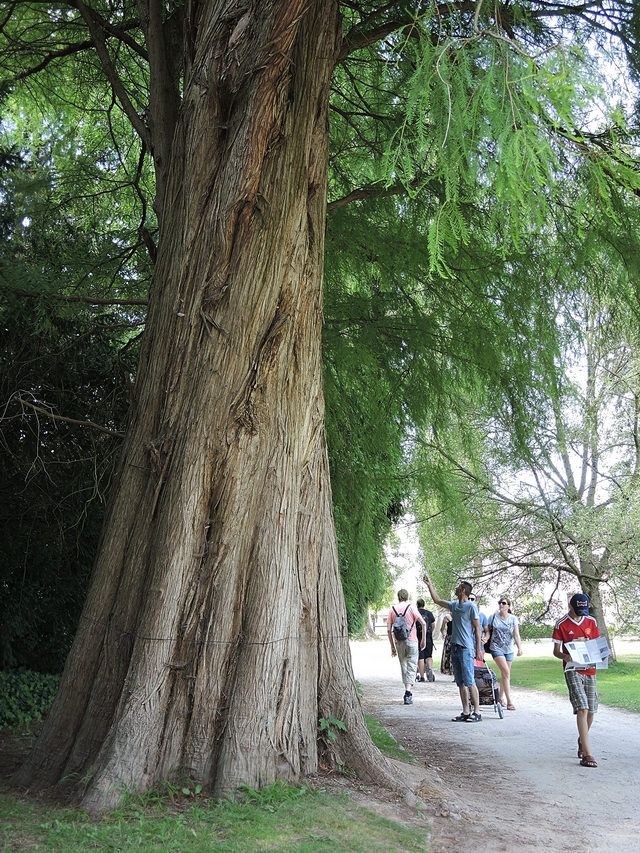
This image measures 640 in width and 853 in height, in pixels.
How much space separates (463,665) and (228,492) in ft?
19.0

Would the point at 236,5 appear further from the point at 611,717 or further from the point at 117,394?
the point at 611,717

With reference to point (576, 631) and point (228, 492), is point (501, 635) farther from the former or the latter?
point (228, 492)

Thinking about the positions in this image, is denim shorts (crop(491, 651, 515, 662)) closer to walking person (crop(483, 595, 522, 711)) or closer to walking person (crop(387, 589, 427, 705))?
walking person (crop(483, 595, 522, 711))

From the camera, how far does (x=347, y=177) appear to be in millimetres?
9656

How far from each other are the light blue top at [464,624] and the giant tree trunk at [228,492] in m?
4.33

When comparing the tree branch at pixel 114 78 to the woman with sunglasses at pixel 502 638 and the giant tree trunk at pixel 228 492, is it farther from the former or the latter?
the woman with sunglasses at pixel 502 638

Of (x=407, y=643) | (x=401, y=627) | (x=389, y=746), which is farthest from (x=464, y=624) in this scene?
(x=389, y=746)

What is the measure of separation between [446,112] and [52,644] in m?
8.25

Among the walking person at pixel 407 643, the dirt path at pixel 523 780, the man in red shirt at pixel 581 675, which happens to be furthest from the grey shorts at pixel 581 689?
the walking person at pixel 407 643

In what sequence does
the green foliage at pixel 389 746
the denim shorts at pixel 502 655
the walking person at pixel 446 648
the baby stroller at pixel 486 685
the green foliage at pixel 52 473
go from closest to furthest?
the green foliage at pixel 389 746
the green foliage at pixel 52 473
the baby stroller at pixel 486 685
the denim shorts at pixel 502 655
the walking person at pixel 446 648

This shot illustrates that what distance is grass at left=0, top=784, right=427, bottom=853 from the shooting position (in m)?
4.21

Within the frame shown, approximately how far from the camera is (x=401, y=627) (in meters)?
12.4

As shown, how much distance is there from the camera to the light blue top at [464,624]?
33.1 feet

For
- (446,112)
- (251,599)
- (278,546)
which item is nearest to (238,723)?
(251,599)
